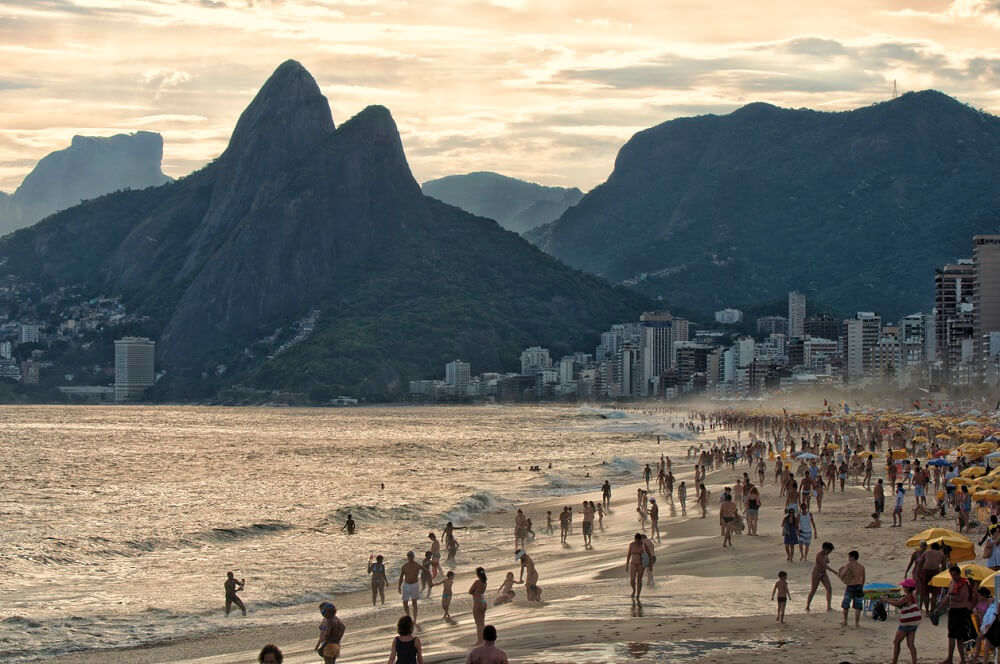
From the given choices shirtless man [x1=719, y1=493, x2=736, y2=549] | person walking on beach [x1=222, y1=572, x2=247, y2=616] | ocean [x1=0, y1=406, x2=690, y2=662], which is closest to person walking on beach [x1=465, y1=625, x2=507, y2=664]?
ocean [x1=0, y1=406, x2=690, y2=662]

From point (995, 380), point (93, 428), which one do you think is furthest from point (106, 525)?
point (995, 380)

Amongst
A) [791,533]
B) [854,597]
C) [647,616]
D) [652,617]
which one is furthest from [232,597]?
[854,597]

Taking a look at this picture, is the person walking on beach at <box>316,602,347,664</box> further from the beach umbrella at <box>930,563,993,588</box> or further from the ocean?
the beach umbrella at <box>930,563,993,588</box>

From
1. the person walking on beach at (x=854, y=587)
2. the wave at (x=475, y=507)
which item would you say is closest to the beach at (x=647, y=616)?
the person walking on beach at (x=854, y=587)

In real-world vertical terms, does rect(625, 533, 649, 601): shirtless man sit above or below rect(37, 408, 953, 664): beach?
above

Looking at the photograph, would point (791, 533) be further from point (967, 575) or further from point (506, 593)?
point (967, 575)
